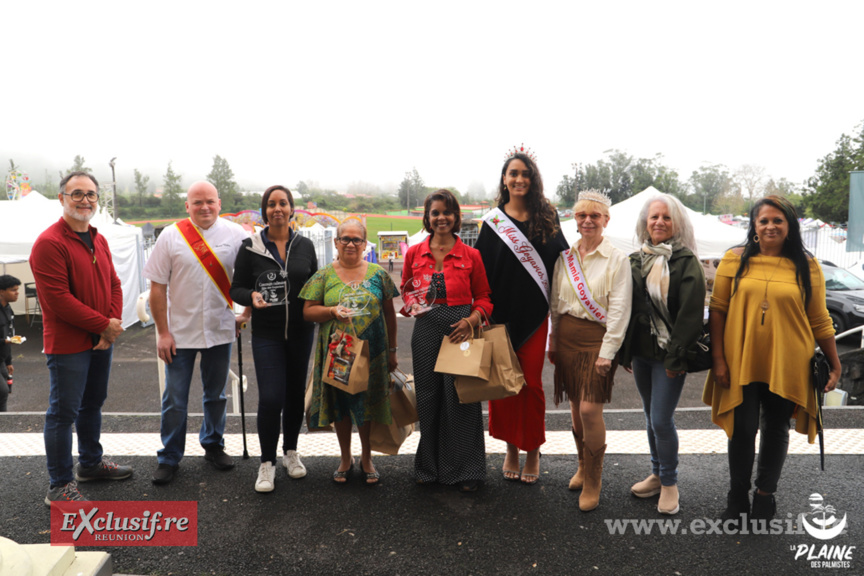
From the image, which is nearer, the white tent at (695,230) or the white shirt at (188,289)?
the white shirt at (188,289)

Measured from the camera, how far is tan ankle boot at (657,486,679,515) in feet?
10.0

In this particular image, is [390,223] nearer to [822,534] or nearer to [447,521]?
[447,521]

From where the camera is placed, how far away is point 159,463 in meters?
3.48

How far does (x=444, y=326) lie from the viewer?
328cm

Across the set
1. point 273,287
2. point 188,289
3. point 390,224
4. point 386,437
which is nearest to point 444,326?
point 386,437

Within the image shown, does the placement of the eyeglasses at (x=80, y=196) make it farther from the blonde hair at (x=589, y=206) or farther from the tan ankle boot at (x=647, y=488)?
the tan ankle boot at (x=647, y=488)

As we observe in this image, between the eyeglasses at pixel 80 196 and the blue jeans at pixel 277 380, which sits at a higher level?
the eyeglasses at pixel 80 196

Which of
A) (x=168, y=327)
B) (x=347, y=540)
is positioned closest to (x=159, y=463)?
(x=168, y=327)

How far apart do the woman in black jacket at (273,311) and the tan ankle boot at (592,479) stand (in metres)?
1.70

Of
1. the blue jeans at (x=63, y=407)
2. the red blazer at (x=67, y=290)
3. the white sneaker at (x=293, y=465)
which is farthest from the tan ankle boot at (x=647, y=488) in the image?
the blue jeans at (x=63, y=407)

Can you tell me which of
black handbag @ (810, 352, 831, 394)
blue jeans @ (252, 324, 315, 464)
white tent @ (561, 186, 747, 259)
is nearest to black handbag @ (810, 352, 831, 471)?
black handbag @ (810, 352, 831, 394)

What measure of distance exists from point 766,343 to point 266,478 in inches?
112

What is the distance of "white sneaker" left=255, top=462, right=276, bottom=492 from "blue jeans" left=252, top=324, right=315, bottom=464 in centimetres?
4

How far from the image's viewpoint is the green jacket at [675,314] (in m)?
2.86
